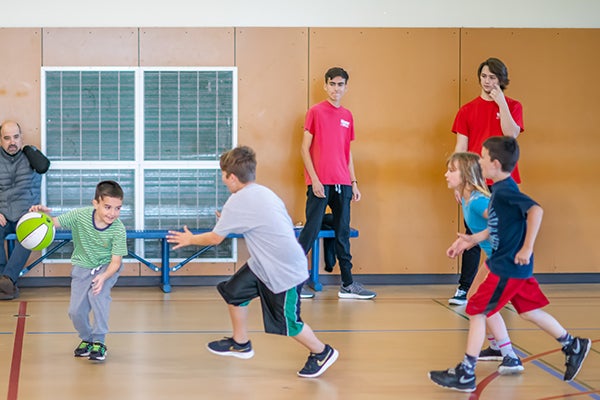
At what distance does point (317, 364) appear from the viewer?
4.05m

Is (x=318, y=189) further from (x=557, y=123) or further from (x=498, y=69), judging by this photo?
(x=557, y=123)

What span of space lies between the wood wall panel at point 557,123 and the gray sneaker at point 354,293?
1863 mm

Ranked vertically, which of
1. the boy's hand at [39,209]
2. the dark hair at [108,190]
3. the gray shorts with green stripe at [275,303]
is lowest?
the gray shorts with green stripe at [275,303]

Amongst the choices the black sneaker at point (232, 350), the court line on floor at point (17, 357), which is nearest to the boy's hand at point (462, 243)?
the black sneaker at point (232, 350)

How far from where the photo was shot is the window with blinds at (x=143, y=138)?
23.1 feet

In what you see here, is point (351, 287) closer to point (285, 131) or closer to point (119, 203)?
point (285, 131)

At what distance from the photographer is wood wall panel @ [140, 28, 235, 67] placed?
279 inches

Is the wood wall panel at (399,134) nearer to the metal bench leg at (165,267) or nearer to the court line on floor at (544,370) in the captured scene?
the metal bench leg at (165,267)

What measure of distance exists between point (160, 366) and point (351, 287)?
2663mm

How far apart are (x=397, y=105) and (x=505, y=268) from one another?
360cm

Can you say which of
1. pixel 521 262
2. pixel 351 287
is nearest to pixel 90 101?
pixel 351 287

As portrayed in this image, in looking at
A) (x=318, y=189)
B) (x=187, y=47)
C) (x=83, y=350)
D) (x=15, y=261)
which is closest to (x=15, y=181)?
(x=15, y=261)

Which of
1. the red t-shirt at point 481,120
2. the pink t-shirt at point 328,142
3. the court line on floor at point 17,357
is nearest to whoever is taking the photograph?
the court line on floor at point 17,357

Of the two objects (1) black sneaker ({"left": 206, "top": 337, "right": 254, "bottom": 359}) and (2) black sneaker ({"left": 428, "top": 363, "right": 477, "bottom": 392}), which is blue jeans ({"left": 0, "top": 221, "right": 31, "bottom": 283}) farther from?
(2) black sneaker ({"left": 428, "top": 363, "right": 477, "bottom": 392})
